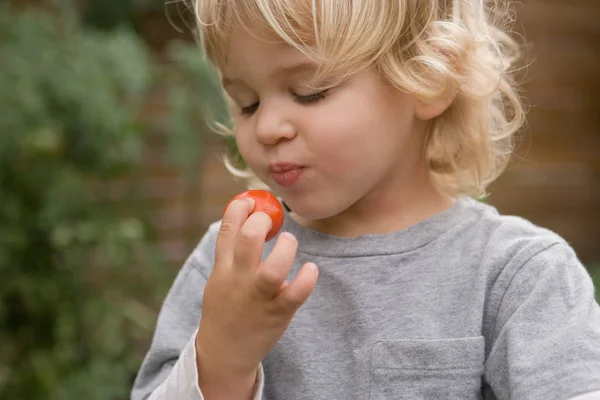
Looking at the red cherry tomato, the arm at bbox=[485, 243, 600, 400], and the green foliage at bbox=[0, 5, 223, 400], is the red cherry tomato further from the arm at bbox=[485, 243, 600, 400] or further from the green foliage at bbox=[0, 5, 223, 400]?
the green foliage at bbox=[0, 5, 223, 400]

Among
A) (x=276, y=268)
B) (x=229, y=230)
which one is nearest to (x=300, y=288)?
(x=276, y=268)

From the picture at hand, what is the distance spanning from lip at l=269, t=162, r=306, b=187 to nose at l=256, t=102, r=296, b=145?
4 centimetres

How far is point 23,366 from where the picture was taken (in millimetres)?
2605

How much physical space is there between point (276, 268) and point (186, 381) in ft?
0.85

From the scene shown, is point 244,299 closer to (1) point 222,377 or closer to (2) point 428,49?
(1) point 222,377

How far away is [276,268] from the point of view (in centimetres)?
105

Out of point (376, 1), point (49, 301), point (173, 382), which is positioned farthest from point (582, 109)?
point (173, 382)

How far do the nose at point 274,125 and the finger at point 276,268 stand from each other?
0.72ft

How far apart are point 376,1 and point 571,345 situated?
0.59 metres

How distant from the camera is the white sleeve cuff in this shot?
1.17 m

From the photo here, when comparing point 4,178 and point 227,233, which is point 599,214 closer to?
point 4,178

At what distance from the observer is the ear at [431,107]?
1359mm

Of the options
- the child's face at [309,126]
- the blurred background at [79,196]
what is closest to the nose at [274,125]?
the child's face at [309,126]

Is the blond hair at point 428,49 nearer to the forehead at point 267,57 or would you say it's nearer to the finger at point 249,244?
the forehead at point 267,57
